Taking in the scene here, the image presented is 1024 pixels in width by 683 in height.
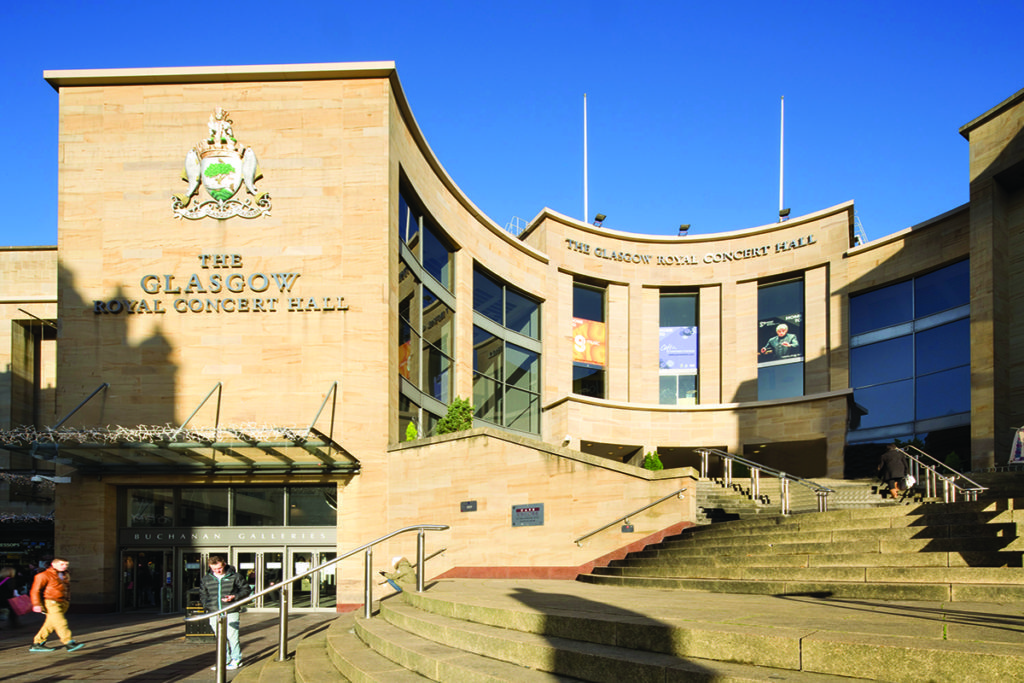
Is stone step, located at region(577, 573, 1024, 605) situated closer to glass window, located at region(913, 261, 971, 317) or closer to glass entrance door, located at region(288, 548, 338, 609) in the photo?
glass entrance door, located at region(288, 548, 338, 609)

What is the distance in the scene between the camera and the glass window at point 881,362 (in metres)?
29.0

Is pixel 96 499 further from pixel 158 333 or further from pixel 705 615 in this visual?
pixel 705 615

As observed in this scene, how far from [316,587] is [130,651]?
7685 millimetres

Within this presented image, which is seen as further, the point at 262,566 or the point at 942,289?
the point at 942,289

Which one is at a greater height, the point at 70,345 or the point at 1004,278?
the point at 1004,278

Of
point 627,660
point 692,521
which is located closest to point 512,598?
point 627,660

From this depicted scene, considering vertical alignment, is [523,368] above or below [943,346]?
below

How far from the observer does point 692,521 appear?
17938 mm

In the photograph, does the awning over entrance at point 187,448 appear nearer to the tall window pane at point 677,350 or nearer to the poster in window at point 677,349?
the tall window pane at point 677,350

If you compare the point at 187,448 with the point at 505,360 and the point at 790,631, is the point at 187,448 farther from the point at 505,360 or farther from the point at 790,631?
the point at 790,631

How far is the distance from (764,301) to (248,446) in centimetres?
2261

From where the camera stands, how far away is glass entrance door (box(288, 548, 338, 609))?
782 inches

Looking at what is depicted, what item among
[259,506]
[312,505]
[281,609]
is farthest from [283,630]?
[259,506]

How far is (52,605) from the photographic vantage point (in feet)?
40.1
